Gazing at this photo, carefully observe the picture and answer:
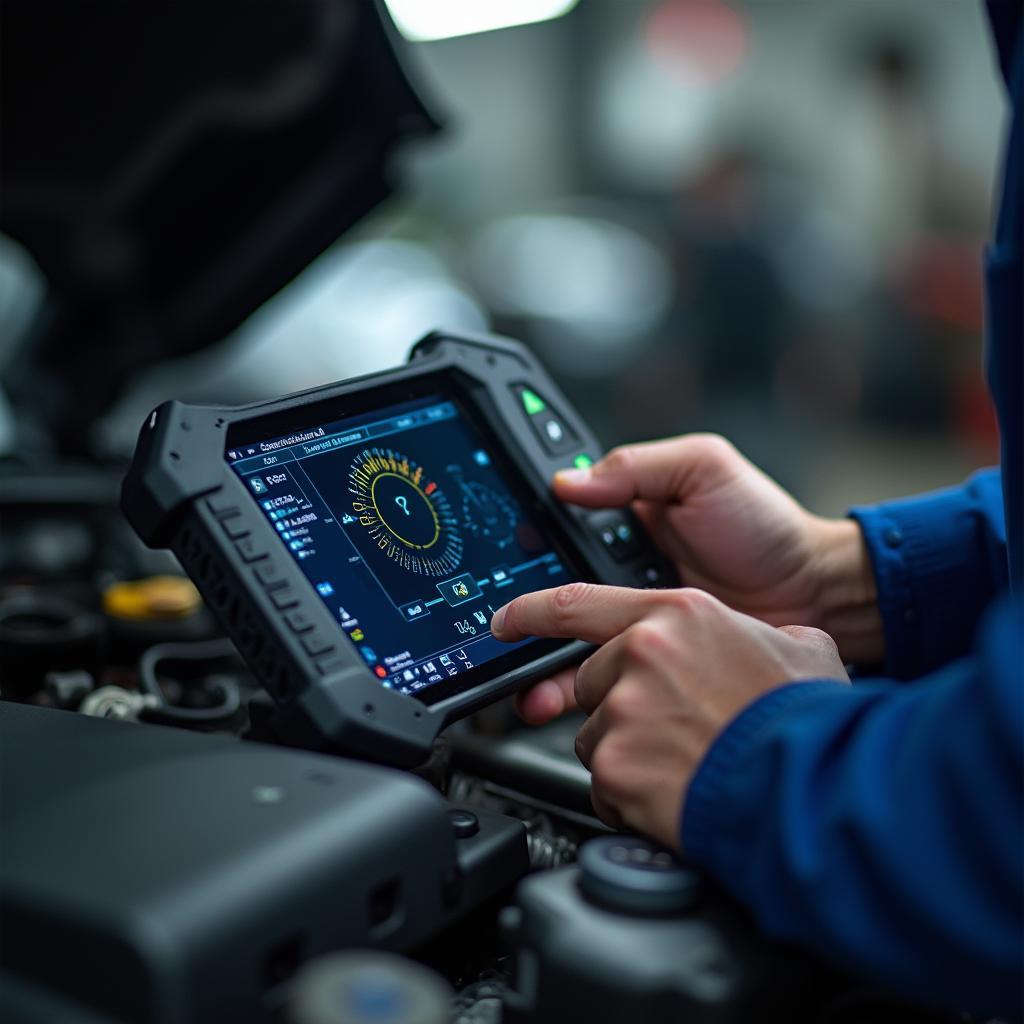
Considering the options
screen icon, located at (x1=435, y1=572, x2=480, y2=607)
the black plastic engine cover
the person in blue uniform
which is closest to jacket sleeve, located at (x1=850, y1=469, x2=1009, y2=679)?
the person in blue uniform

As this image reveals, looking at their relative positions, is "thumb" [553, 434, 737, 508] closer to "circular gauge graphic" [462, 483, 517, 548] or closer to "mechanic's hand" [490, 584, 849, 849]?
"circular gauge graphic" [462, 483, 517, 548]

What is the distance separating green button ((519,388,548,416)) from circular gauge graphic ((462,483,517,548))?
0.39 feet

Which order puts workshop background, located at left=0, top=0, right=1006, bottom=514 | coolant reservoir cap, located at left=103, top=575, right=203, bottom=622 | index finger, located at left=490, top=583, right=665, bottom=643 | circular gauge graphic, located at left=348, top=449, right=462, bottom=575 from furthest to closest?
1. workshop background, located at left=0, top=0, right=1006, bottom=514
2. coolant reservoir cap, located at left=103, top=575, right=203, bottom=622
3. circular gauge graphic, located at left=348, top=449, right=462, bottom=575
4. index finger, located at left=490, top=583, right=665, bottom=643

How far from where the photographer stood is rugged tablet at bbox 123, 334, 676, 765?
82cm

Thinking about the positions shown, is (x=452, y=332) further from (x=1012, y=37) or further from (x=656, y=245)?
(x=656, y=245)

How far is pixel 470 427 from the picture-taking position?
3.65 ft

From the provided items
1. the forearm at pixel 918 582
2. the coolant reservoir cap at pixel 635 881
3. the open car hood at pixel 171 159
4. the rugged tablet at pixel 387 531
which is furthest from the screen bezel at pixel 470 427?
the open car hood at pixel 171 159

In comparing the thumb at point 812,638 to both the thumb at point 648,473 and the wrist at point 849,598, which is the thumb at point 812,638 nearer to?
the thumb at point 648,473

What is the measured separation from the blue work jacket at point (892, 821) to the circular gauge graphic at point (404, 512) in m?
0.34

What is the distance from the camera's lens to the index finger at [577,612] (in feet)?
2.75

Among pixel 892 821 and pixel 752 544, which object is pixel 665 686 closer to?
pixel 892 821

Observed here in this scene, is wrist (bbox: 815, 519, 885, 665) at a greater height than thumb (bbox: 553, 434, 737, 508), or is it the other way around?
thumb (bbox: 553, 434, 737, 508)

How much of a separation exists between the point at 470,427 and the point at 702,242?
334 cm

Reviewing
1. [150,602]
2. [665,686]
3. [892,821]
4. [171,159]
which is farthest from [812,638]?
[171,159]
